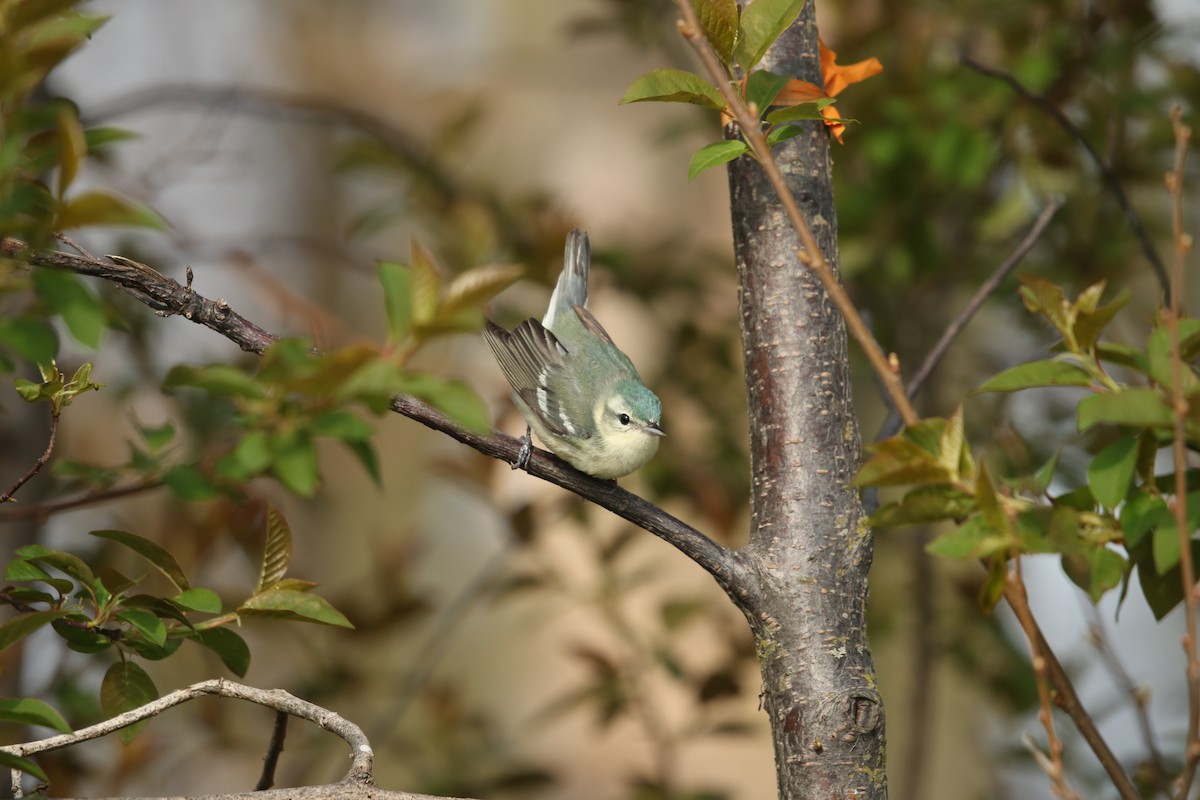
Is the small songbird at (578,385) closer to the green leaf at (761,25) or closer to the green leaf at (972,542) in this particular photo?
the green leaf at (761,25)

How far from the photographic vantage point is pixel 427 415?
4.02 feet

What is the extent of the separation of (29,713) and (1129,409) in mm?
1117

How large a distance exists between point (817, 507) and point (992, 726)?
5.01 meters

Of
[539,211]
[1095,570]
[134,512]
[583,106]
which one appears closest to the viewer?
[1095,570]

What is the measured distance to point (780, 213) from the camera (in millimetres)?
1408

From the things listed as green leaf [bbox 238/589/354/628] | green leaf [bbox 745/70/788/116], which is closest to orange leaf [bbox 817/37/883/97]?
green leaf [bbox 745/70/788/116]

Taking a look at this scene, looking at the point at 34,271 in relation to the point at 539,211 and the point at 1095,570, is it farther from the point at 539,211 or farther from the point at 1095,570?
the point at 539,211

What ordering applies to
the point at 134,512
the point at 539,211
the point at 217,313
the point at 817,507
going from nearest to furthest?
the point at 217,313, the point at 817,507, the point at 539,211, the point at 134,512

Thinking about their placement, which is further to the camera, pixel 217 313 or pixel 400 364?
pixel 217 313

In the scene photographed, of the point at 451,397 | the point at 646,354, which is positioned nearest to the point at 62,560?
the point at 451,397

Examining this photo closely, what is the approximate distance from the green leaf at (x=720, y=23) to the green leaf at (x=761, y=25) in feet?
0.04

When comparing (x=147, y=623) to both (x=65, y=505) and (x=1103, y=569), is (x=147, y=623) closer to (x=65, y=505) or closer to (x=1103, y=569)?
(x=65, y=505)

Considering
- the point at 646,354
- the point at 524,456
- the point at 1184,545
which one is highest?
the point at 646,354

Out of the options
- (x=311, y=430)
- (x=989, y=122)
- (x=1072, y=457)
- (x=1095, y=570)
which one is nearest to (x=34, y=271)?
(x=311, y=430)
